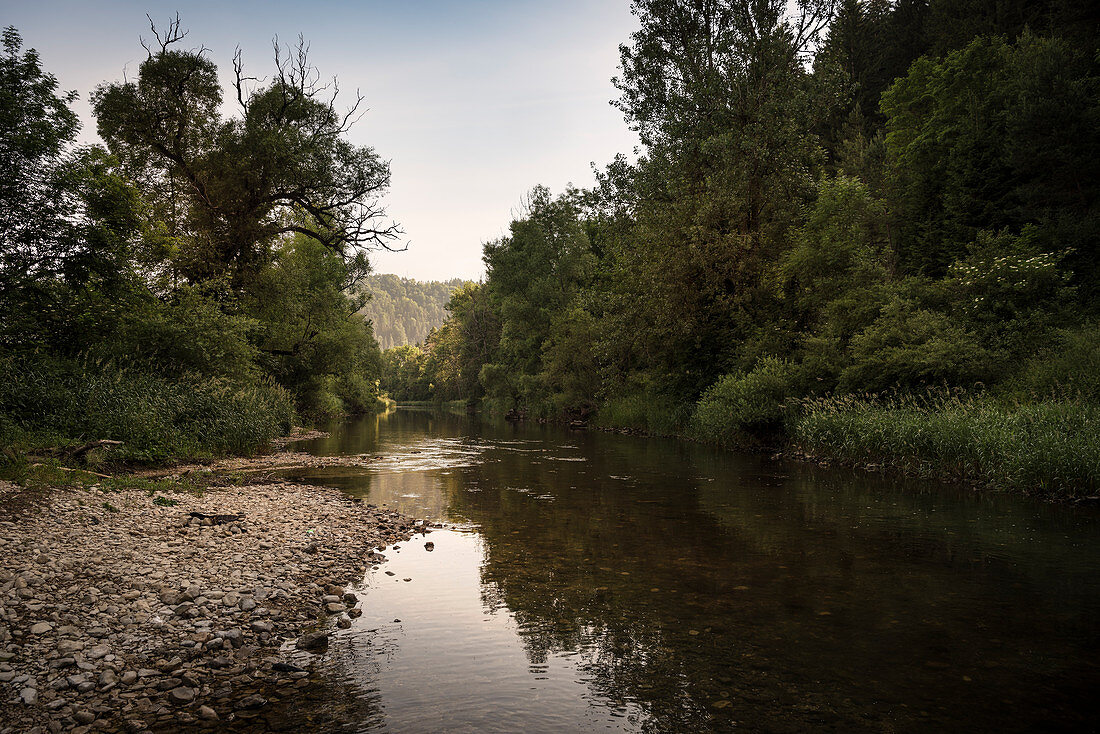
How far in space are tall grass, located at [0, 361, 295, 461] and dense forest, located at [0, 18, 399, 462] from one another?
5cm

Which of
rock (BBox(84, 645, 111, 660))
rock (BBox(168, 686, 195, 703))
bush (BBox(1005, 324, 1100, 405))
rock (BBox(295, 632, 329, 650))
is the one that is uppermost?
bush (BBox(1005, 324, 1100, 405))

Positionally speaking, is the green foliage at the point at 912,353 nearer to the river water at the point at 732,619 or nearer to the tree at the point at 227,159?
the river water at the point at 732,619

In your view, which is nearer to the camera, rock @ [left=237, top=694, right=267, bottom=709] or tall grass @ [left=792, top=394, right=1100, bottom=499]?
rock @ [left=237, top=694, right=267, bottom=709]

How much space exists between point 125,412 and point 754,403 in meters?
23.2

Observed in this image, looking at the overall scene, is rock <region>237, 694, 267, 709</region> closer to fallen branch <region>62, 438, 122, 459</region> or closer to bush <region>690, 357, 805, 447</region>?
fallen branch <region>62, 438, 122, 459</region>

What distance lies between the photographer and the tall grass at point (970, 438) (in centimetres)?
1437

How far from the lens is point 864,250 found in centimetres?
2650

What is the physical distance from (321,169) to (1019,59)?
127ft

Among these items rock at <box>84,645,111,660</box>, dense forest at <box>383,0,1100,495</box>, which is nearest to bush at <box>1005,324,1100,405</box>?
dense forest at <box>383,0,1100,495</box>

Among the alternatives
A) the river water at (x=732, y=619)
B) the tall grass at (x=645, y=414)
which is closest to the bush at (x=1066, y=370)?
the river water at (x=732, y=619)

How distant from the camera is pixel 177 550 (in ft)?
27.6

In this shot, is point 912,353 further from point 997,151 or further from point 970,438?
point 997,151

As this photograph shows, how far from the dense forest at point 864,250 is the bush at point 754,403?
0.11 meters

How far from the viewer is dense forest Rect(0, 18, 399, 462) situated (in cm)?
1681
